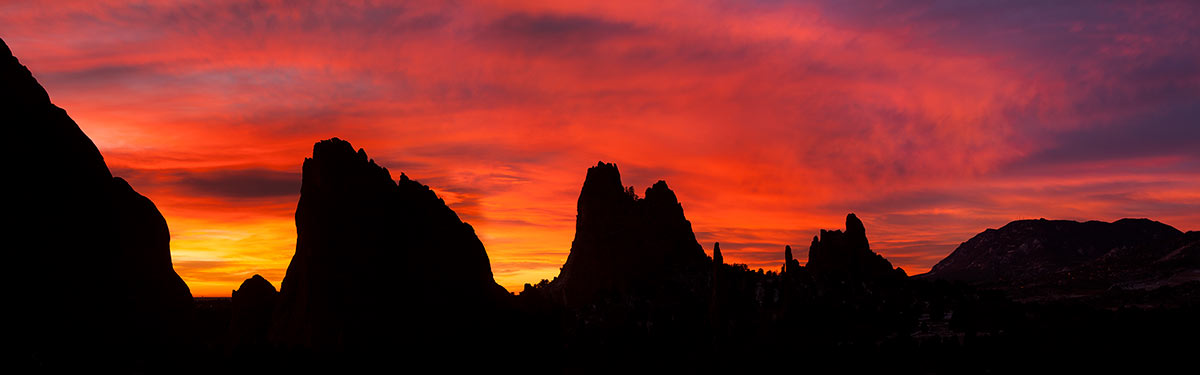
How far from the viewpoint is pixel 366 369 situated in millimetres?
124500

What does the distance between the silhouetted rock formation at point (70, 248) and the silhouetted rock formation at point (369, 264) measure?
63.6 feet

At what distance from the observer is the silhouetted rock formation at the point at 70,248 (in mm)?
107125

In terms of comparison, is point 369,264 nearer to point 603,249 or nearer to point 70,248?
point 70,248

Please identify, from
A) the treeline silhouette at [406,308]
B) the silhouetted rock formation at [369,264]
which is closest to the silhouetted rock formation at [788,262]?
the treeline silhouette at [406,308]

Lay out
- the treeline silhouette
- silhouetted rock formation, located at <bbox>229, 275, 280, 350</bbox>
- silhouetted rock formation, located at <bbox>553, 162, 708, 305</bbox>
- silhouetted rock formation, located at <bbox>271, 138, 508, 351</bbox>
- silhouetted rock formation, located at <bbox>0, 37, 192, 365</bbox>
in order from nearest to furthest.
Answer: silhouetted rock formation, located at <bbox>0, 37, 192, 365</bbox> < the treeline silhouette < silhouetted rock formation, located at <bbox>271, 138, 508, 351</bbox> < silhouetted rock formation, located at <bbox>229, 275, 280, 350</bbox> < silhouetted rock formation, located at <bbox>553, 162, 708, 305</bbox>

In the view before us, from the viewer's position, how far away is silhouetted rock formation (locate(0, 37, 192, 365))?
10712cm

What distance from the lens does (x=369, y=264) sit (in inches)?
5236

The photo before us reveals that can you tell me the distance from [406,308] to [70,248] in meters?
47.6

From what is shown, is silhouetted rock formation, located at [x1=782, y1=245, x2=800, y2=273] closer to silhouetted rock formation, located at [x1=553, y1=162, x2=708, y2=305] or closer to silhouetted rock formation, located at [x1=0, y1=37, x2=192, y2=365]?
silhouetted rock formation, located at [x1=553, y1=162, x2=708, y2=305]

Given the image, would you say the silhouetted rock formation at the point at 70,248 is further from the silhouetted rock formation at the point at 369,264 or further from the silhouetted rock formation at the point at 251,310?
the silhouetted rock formation at the point at 251,310

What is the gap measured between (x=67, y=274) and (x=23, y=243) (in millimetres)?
6356

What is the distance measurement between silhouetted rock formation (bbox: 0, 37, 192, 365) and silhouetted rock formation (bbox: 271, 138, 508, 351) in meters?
19.4

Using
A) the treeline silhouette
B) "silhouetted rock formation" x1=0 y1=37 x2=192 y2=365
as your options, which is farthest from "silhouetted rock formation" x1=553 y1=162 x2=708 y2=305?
"silhouetted rock formation" x1=0 y1=37 x2=192 y2=365

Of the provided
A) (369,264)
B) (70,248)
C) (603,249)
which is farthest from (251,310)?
(603,249)
